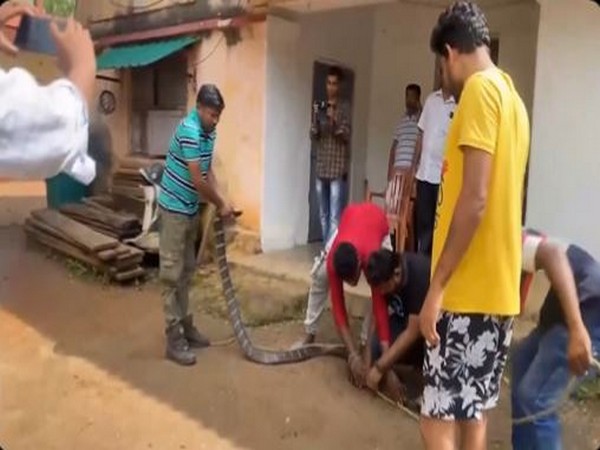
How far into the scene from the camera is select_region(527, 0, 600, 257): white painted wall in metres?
4.85

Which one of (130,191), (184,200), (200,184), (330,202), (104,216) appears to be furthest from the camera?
(130,191)

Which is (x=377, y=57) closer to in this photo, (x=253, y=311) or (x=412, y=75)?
(x=412, y=75)

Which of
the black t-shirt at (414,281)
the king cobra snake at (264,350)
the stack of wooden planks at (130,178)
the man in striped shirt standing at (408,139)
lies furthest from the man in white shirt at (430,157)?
the stack of wooden planks at (130,178)

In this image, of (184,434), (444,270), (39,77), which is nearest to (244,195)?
(184,434)

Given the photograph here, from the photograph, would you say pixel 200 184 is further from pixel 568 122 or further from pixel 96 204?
pixel 96 204

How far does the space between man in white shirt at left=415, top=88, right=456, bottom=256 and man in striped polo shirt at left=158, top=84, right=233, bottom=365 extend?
1.47 meters

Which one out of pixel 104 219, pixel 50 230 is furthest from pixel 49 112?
pixel 50 230

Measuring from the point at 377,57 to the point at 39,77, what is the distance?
6949 millimetres

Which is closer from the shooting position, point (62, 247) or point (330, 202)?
point (330, 202)

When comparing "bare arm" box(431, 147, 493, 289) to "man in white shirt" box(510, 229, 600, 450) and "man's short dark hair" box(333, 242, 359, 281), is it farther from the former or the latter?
"man's short dark hair" box(333, 242, 359, 281)

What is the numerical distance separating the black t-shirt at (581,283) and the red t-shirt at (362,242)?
1.14 metres

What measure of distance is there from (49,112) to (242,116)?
6.28 metres

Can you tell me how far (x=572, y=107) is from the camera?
16.2 ft

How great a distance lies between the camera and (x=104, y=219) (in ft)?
24.1
